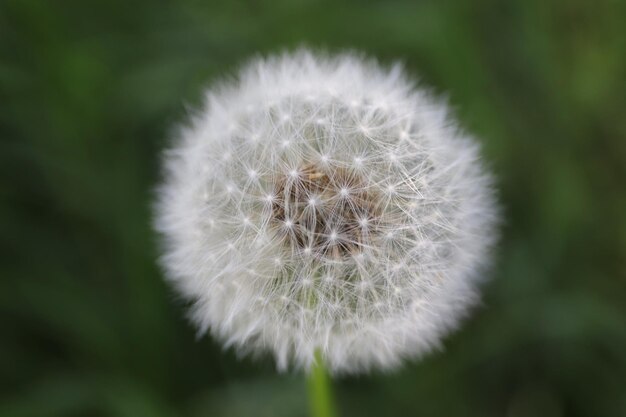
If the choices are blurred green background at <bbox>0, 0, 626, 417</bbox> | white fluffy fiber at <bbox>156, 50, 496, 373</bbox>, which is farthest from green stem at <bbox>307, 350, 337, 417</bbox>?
→ blurred green background at <bbox>0, 0, 626, 417</bbox>

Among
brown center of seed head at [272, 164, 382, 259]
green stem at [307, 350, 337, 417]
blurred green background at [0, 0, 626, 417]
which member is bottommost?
green stem at [307, 350, 337, 417]

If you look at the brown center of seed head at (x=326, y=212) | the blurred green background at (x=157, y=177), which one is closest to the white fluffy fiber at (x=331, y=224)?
the brown center of seed head at (x=326, y=212)

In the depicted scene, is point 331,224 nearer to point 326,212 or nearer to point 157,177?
point 326,212

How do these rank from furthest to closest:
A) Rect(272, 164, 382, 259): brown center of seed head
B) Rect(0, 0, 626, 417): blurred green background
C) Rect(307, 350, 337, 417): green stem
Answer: Rect(0, 0, 626, 417): blurred green background < Rect(307, 350, 337, 417): green stem < Rect(272, 164, 382, 259): brown center of seed head

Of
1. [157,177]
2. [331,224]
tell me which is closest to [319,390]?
[331,224]

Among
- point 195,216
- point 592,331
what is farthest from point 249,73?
point 592,331

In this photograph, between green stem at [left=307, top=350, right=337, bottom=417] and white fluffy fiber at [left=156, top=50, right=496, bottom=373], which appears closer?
white fluffy fiber at [left=156, top=50, right=496, bottom=373]

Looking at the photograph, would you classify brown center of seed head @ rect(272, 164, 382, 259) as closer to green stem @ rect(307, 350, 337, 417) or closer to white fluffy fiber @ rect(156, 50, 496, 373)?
white fluffy fiber @ rect(156, 50, 496, 373)
